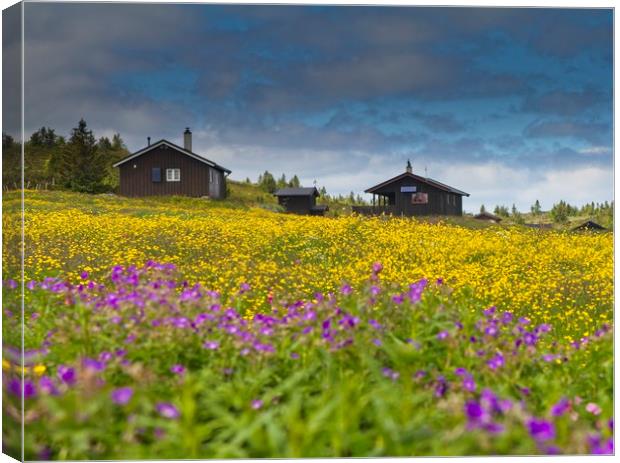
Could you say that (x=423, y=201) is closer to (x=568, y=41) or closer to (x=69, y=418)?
(x=568, y=41)

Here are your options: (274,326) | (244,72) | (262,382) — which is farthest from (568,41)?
(262,382)

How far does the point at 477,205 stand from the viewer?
24.0ft

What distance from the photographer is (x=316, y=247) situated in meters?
8.65

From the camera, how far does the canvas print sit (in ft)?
13.6

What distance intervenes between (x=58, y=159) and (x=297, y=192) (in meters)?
3.57

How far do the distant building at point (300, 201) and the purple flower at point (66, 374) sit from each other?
180 inches

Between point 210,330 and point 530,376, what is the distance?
240cm

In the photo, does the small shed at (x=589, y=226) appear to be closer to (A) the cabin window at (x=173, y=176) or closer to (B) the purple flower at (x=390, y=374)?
(B) the purple flower at (x=390, y=374)

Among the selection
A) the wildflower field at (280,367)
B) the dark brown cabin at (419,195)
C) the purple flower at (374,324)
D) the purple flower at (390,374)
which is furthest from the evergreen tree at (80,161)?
the purple flower at (390,374)

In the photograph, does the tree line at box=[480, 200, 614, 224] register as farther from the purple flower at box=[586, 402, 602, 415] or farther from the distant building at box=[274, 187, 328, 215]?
the distant building at box=[274, 187, 328, 215]

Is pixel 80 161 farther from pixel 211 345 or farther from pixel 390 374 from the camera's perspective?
pixel 390 374

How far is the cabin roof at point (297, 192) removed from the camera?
862cm

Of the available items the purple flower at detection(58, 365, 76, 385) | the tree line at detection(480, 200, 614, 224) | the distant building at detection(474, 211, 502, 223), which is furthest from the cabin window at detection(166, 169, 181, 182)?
the purple flower at detection(58, 365, 76, 385)

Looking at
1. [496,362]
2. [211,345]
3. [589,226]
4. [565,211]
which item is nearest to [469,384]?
[496,362]
